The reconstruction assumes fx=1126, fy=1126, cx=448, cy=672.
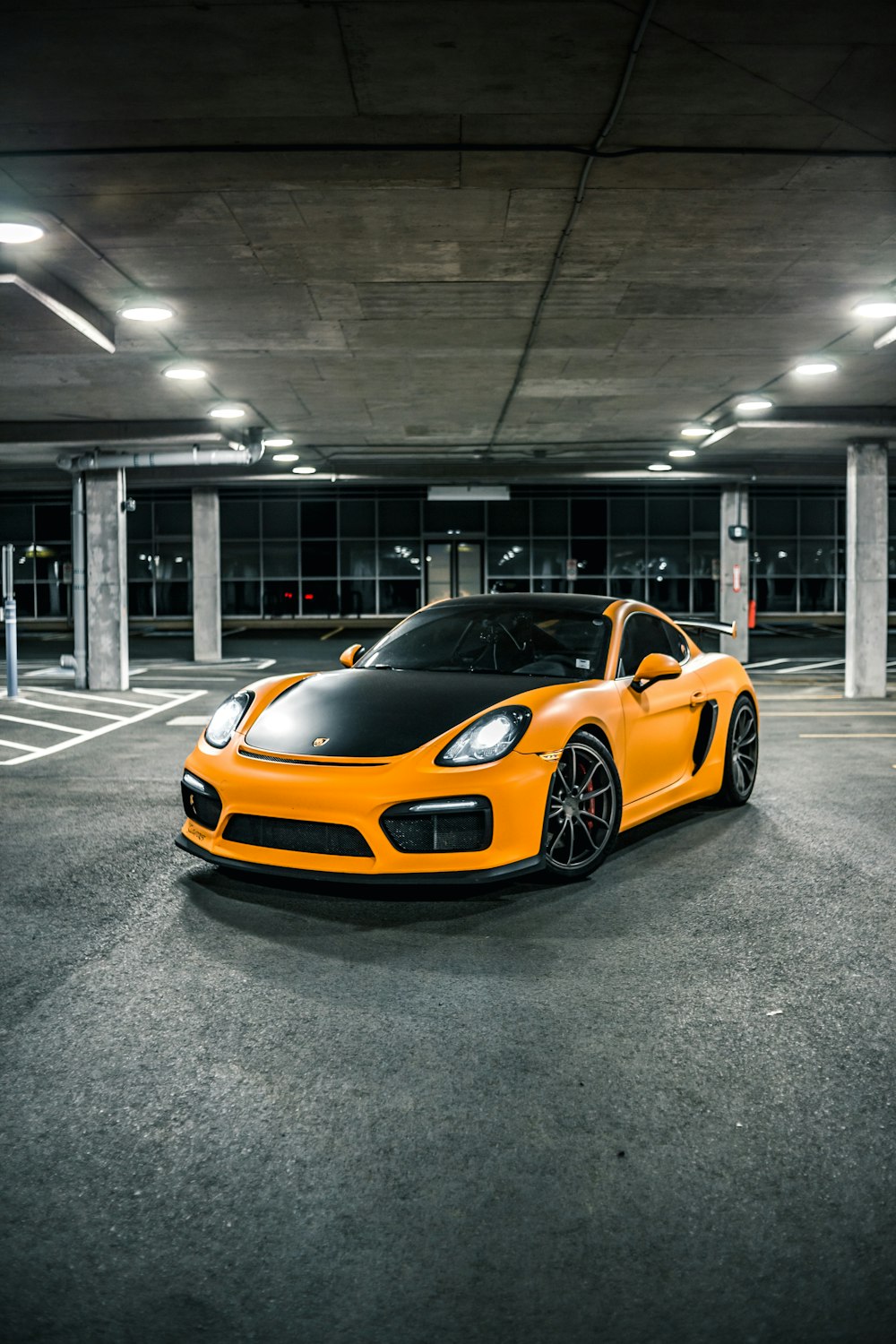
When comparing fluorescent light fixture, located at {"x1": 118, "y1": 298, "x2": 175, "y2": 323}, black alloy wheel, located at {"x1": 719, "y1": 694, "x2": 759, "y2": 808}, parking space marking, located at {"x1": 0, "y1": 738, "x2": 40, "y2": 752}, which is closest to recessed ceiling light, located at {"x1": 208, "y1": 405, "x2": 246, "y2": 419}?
fluorescent light fixture, located at {"x1": 118, "y1": 298, "x2": 175, "y2": 323}

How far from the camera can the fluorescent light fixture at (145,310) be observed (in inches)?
355

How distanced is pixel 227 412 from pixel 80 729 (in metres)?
5.19

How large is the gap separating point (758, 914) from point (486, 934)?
1258 mm

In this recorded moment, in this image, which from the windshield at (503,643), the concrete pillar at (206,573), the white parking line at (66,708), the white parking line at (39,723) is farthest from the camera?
the concrete pillar at (206,573)

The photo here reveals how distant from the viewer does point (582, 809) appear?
18.3 feet

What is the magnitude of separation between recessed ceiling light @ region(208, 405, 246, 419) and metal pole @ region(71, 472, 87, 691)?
353 cm

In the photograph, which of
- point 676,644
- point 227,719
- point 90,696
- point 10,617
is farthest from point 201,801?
point 90,696

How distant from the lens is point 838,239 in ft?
24.4

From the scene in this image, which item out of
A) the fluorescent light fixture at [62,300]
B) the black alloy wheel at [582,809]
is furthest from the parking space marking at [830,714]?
the fluorescent light fixture at [62,300]

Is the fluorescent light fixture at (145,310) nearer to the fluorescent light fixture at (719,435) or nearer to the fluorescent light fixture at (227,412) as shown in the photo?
the fluorescent light fixture at (227,412)

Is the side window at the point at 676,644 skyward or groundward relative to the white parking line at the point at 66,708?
skyward

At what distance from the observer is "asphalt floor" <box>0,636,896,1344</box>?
2281mm

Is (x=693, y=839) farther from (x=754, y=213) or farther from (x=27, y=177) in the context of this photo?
(x=27, y=177)

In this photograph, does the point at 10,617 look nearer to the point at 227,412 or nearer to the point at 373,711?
the point at 227,412
